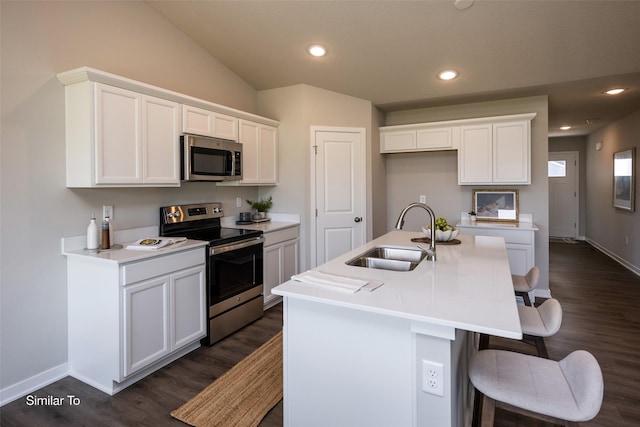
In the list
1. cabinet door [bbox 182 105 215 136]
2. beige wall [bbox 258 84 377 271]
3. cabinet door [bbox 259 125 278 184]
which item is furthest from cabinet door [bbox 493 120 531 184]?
cabinet door [bbox 182 105 215 136]

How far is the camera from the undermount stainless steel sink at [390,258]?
224 cm

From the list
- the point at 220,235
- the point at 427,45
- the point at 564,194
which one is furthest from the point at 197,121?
the point at 564,194

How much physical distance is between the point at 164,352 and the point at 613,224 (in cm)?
710

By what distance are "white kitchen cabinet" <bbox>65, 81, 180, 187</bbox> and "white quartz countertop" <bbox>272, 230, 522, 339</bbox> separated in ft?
5.38

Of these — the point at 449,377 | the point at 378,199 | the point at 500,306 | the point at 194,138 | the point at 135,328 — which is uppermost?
the point at 194,138

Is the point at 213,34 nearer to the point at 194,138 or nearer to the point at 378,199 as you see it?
the point at 194,138

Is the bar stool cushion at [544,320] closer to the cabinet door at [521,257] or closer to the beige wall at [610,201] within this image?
the cabinet door at [521,257]

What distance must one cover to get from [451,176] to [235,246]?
3.00 meters

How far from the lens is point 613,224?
597cm

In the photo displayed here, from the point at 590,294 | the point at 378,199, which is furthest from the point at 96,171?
the point at 590,294

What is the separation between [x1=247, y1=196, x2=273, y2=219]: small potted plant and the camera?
423 centimetres

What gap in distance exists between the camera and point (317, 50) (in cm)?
339

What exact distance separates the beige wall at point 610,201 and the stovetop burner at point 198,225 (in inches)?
214

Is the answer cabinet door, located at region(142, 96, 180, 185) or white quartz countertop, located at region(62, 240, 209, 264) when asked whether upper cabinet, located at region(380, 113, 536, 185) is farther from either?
white quartz countertop, located at region(62, 240, 209, 264)
